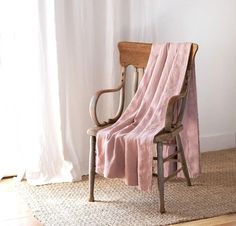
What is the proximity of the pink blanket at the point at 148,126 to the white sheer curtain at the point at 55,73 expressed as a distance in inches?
17.0

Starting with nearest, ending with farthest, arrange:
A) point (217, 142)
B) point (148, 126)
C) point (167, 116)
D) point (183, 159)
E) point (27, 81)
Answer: point (167, 116)
point (148, 126)
point (183, 159)
point (27, 81)
point (217, 142)

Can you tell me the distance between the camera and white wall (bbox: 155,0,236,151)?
3.72m

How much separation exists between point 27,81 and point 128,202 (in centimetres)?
104

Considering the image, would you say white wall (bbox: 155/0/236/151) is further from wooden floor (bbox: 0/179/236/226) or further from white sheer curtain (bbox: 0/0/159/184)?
wooden floor (bbox: 0/179/236/226)

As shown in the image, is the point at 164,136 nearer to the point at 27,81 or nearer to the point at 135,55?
the point at 135,55

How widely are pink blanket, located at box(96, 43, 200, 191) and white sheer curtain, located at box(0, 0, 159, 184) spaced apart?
0.43m

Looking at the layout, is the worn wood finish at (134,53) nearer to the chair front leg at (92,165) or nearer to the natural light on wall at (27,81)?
the natural light on wall at (27,81)

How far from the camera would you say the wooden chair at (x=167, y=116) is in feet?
9.05

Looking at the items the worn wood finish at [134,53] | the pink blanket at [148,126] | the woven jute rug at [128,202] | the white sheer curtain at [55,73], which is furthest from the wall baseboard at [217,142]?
the worn wood finish at [134,53]

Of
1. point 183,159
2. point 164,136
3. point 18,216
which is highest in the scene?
point 164,136

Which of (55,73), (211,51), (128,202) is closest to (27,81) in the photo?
(55,73)

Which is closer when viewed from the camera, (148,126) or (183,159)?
(148,126)

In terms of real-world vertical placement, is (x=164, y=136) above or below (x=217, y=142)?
above

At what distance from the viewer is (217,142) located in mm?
4047
